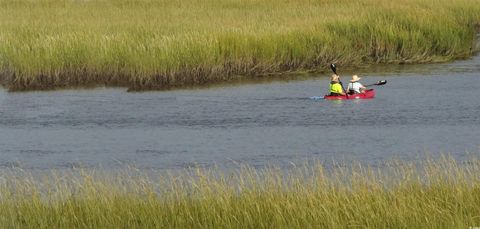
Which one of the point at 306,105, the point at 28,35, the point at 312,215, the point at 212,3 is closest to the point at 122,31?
the point at 28,35

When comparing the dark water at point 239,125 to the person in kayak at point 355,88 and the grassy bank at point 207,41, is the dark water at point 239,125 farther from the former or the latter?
the grassy bank at point 207,41

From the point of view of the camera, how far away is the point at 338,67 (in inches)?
1024

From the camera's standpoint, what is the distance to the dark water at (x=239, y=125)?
50.9 feet

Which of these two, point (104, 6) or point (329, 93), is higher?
point (104, 6)

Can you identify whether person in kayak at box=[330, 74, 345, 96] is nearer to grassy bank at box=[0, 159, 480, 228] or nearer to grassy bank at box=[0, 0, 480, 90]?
grassy bank at box=[0, 0, 480, 90]

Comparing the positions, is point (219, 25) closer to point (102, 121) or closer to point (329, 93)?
point (329, 93)

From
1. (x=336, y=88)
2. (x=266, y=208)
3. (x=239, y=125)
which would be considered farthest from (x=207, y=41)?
(x=266, y=208)

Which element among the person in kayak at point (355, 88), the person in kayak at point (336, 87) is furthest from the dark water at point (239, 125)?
the person in kayak at point (355, 88)

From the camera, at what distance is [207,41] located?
2402cm

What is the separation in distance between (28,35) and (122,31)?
7.36 feet

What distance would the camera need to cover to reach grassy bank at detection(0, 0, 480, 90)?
2364 cm

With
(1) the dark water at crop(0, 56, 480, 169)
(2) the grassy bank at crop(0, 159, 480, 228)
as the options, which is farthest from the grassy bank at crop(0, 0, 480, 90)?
(2) the grassy bank at crop(0, 159, 480, 228)

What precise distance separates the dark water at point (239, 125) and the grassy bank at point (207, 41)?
96 centimetres

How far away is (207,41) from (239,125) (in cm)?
609
